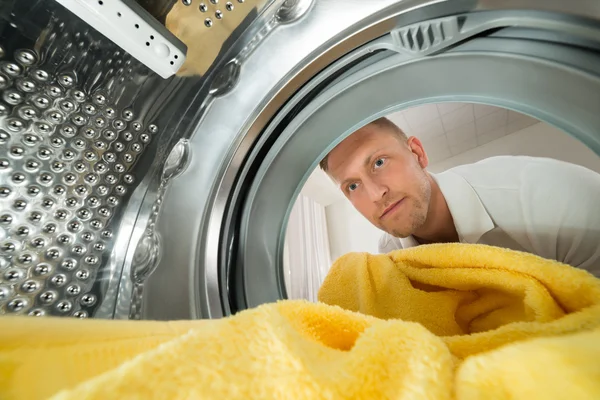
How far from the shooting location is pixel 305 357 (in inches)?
8.3

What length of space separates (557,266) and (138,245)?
2.01ft

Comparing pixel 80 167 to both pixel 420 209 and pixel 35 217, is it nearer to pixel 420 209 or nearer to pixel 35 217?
pixel 35 217

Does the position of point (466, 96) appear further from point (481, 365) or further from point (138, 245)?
point (138, 245)

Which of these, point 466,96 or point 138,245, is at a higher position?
point 466,96

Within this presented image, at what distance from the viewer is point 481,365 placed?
190mm

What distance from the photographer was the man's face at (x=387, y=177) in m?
0.86

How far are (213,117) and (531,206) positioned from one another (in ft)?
2.25

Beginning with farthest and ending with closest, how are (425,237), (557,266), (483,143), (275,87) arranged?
(483,143) → (425,237) → (275,87) → (557,266)

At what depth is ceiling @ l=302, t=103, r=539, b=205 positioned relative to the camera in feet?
4.60

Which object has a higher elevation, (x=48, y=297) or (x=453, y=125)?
(x=453, y=125)

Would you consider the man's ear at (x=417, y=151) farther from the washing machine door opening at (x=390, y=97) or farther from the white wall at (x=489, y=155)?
the washing machine door opening at (x=390, y=97)

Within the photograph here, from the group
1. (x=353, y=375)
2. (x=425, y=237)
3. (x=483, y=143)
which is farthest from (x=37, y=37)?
(x=483, y=143)

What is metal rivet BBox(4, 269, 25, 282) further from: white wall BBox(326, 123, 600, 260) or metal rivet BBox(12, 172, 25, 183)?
white wall BBox(326, 123, 600, 260)

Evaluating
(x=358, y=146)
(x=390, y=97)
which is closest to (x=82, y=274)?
(x=390, y=97)
